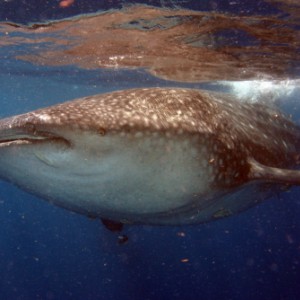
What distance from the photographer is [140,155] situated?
3.47 m

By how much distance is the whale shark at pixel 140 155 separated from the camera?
304cm

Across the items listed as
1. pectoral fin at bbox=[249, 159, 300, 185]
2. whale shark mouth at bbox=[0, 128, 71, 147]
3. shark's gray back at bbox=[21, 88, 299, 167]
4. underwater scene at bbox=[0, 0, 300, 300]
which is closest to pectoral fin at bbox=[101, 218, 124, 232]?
underwater scene at bbox=[0, 0, 300, 300]

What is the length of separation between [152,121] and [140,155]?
0.42 m

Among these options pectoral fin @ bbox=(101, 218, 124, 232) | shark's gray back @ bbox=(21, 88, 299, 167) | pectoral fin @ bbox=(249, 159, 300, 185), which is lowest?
pectoral fin @ bbox=(101, 218, 124, 232)

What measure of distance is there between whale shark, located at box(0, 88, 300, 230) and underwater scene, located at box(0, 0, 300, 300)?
2cm

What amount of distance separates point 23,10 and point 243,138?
786cm

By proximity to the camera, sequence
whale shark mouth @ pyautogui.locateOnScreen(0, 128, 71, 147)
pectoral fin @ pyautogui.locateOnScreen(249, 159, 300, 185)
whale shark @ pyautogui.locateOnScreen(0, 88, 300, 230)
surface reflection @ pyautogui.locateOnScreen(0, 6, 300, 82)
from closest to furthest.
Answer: whale shark mouth @ pyautogui.locateOnScreen(0, 128, 71, 147)
whale shark @ pyautogui.locateOnScreen(0, 88, 300, 230)
pectoral fin @ pyautogui.locateOnScreen(249, 159, 300, 185)
surface reflection @ pyautogui.locateOnScreen(0, 6, 300, 82)

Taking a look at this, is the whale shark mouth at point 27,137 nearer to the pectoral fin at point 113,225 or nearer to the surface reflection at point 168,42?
the pectoral fin at point 113,225

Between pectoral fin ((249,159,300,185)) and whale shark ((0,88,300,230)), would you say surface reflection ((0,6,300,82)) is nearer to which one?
whale shark ((0,88,300,230))

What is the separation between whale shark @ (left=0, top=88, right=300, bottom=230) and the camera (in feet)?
9.96

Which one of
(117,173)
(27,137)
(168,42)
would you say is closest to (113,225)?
(117,173)

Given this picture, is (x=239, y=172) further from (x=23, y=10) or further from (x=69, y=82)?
(x=69, y=82)

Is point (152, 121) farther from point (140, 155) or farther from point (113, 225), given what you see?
point (113, 225)

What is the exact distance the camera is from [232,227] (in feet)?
179
